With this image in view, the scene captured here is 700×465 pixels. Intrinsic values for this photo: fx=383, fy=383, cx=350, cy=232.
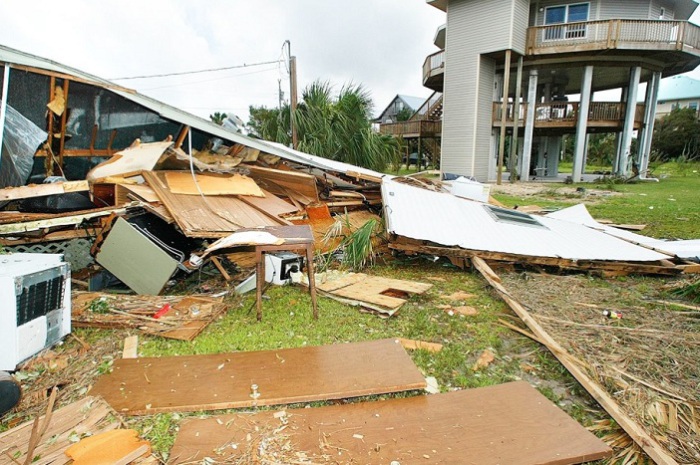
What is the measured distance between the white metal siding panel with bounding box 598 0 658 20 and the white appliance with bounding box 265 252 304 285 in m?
18.7

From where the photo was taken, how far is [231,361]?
287 cm

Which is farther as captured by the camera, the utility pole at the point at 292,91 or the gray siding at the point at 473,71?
the gray siding at the point at 473,71

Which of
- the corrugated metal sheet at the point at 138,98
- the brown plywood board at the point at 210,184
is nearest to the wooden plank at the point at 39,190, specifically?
the brown plywood board at the point at 210,184

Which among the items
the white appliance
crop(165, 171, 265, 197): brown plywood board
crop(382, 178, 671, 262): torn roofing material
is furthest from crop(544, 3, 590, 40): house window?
the white appliance

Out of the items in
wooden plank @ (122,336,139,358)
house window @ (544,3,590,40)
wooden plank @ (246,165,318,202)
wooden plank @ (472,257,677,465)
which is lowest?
wooden plank @ (122,336,139,358)

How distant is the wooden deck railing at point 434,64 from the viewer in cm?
1872

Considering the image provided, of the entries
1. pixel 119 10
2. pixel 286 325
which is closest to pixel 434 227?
pixel 286 325

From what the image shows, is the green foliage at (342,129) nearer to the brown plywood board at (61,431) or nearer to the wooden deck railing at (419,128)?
the brown plywood board at (61,431)

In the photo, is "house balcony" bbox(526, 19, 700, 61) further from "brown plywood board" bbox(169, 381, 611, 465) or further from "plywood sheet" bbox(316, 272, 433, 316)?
"brown plywood board" bbox(169, 381, 611, 465)

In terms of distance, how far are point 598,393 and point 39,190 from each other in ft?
18.6

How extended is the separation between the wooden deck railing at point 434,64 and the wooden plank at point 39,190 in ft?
57.7

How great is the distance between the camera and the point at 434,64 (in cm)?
1925

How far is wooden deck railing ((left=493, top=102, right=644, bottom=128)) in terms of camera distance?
1705 centimetres

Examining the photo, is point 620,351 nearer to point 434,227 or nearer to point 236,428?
point 434,227
